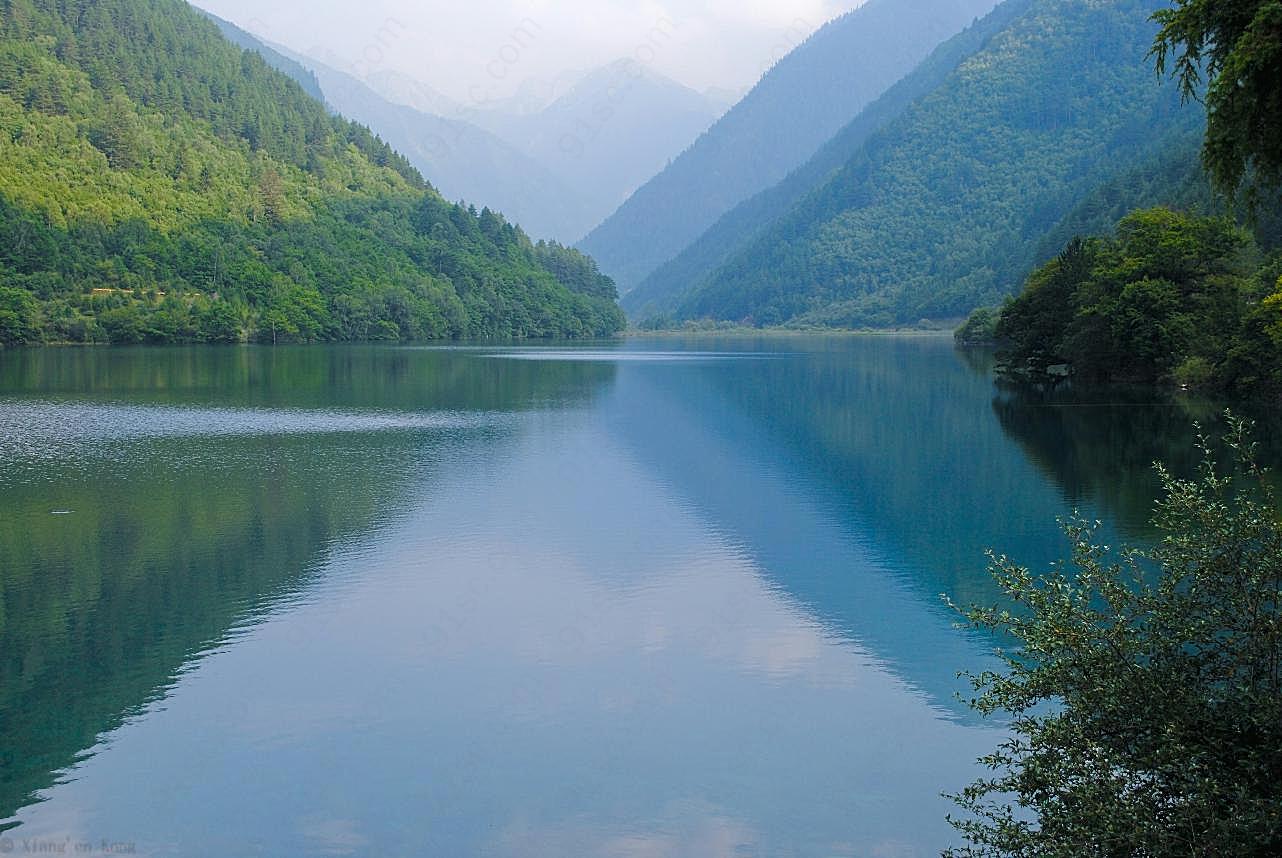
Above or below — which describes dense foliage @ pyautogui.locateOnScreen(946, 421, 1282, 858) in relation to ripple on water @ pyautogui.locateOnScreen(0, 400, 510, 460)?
above

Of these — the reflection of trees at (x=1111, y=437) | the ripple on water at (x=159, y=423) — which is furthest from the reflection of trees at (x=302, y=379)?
the reflection of trees at (x=1111, y=437)

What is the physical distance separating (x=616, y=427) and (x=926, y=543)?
2289 cm

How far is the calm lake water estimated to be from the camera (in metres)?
12.0

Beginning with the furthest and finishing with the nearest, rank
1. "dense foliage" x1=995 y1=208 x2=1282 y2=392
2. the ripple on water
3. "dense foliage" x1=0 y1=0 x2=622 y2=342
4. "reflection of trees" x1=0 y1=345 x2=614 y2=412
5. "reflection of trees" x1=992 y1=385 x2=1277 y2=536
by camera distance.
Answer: "dense foliage" x1=0 y1=0 x2=622 y2=342, "reflection of trees" x1=0 y1=345 x2=614 y2=412, "dense foliage" x1=995 y1=208 x2=1282 y2=392, the ripple on water, "reflection of trees" x1=992 y1=385 x2=1277 y2=536

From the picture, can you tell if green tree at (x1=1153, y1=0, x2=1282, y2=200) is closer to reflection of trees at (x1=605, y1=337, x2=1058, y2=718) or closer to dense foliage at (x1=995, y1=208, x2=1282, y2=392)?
reflection of trees at (x1=605, y1=337, x2=1058, y2=718)

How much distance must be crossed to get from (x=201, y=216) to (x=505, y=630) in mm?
140486

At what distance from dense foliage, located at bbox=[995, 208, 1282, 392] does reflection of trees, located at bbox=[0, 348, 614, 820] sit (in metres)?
31.4

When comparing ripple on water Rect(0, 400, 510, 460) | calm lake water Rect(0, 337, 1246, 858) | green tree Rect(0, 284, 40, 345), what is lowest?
calm lake water Rect(0, 337, 1246, 858)

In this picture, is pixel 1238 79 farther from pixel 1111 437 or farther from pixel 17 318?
pixel 17 318

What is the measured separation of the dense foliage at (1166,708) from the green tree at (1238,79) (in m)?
2.36

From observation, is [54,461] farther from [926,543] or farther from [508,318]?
[508,318]

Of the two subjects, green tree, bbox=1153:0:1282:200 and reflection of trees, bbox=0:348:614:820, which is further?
reflection of trees, bbox=0:348:614:820

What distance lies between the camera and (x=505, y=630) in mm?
18453

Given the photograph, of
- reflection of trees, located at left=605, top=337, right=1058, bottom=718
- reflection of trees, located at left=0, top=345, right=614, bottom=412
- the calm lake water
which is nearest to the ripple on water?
the calm lake water
